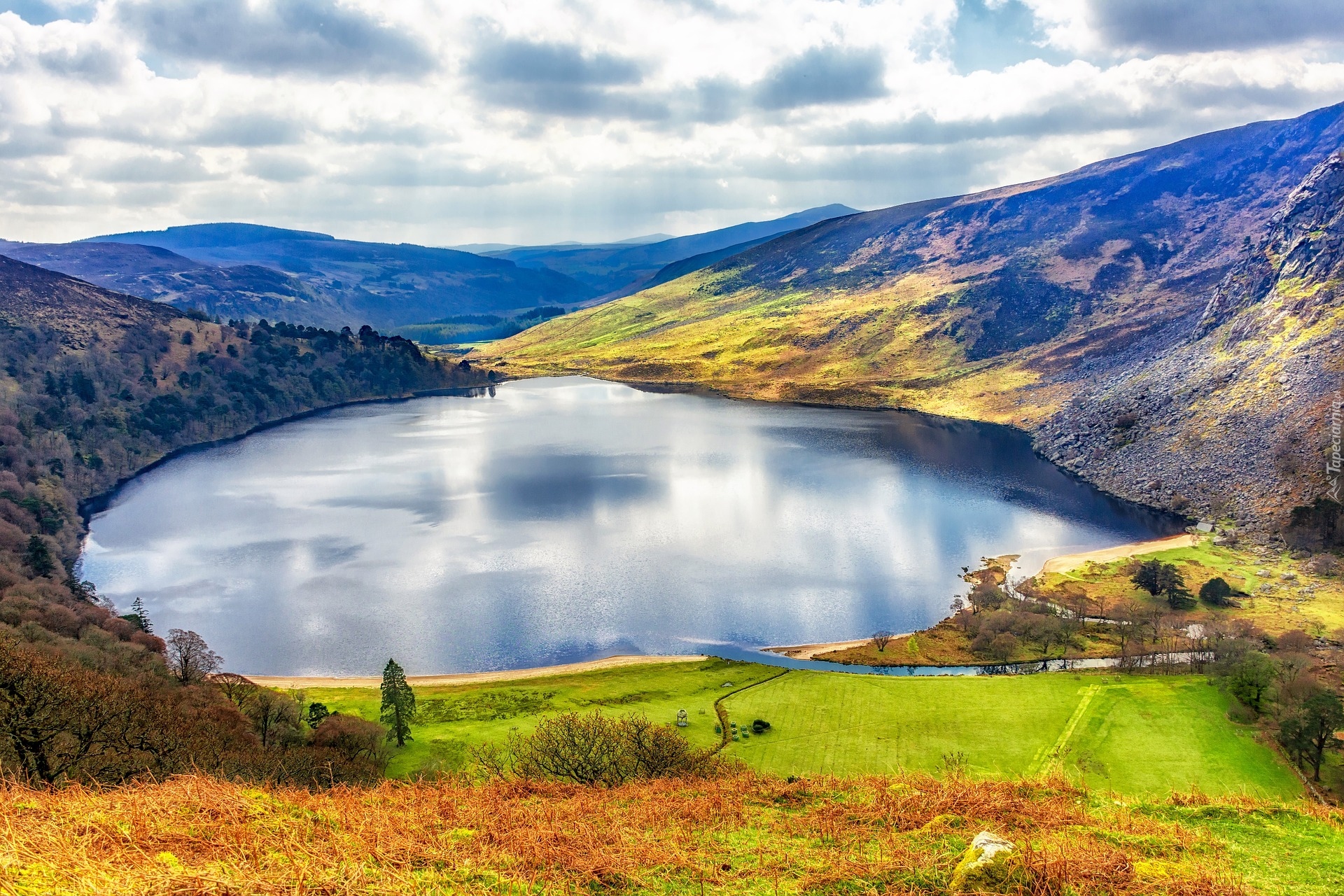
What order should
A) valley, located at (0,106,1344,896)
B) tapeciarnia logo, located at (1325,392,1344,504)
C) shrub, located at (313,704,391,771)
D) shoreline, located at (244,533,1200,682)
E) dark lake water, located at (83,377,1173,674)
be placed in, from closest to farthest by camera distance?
1. valley, located at (0,106,1344,896)
2. shrub, located at (313,704,391,771)
3. shoreline, located at (244,533,1200,682)
4. dark lake water, located at (83,377,1173,674)
5. tapeciarnia logo, located at (1325,392,1344,504)

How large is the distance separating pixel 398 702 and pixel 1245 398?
418 feet

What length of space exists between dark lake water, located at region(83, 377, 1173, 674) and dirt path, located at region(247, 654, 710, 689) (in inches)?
54.3

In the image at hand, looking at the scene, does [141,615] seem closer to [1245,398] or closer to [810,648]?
[810,648]

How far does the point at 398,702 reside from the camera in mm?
50219

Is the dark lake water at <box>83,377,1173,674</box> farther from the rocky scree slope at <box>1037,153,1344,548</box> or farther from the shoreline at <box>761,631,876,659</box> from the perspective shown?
the rocky scree slope at <box>1037,153,1344,548</box>

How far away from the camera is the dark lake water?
242ft

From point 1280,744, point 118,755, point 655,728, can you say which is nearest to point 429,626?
point 655,728

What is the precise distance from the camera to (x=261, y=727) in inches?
1694

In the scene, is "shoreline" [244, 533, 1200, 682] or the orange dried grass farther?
"shoreline" [244, 533, 1200, 682]

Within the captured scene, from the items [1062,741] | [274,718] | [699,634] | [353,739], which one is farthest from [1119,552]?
[274,718]

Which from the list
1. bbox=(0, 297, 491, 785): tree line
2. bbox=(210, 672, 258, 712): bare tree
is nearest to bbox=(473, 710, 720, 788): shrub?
bbox=(0, 297, 491, 785): tree line

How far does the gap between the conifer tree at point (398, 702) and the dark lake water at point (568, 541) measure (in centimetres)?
1679

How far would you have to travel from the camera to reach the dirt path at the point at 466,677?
64688 mm

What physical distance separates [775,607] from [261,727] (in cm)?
4794
